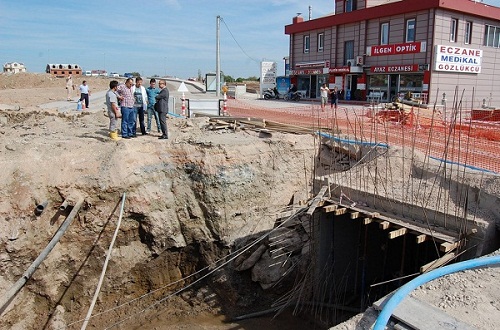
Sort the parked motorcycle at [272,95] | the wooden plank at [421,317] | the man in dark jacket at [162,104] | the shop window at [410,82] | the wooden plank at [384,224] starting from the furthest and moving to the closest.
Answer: the parked motorcycle at [272,95]
the shop window at [410,82]
the man in dark jacket at [162,104]
the wooden plank at [384,224]
the wooden plank at [421,317]

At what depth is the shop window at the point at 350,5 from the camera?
26.4m

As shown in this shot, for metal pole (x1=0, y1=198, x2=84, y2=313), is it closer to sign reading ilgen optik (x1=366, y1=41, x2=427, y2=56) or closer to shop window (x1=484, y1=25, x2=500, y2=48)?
sign reading ilgen optik (x1=366, y1=41, x2=427, y2=56)

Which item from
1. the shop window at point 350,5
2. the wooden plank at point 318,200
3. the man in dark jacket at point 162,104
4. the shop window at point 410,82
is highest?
the shop window at point 350,5

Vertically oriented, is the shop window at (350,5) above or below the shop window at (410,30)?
above

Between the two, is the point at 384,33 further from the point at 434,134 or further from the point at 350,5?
the point at 434,134

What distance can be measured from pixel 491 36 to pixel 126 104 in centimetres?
2320

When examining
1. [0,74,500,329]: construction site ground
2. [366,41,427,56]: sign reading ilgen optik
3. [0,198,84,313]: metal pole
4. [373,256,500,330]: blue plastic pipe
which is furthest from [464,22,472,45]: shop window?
[0,198,84,313]: metal pole

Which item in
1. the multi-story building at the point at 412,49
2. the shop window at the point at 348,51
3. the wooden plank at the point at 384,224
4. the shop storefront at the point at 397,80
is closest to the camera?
the wooden plank at the point at 384,224

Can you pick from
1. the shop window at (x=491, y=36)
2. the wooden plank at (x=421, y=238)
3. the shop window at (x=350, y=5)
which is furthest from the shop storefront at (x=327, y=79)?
the wooden plank at (x=421, y=238)

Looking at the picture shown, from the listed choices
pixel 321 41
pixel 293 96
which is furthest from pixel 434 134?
pixel 321 41

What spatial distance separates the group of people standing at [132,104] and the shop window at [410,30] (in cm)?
1717

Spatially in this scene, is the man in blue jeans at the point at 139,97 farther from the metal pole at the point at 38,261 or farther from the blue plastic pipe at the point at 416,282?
the blue plastic pipe at the point at 416,282

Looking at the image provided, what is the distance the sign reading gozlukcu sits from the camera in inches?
831

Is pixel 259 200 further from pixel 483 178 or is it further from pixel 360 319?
pixel 360 319
